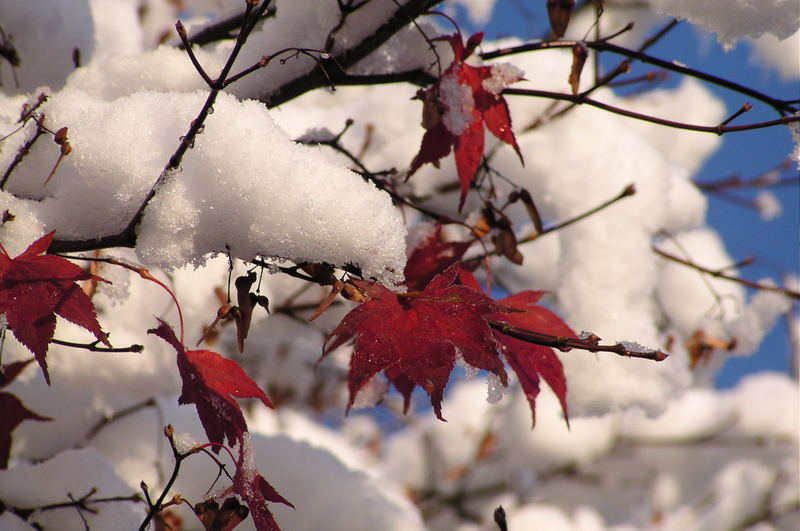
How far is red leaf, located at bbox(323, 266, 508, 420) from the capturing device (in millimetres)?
643

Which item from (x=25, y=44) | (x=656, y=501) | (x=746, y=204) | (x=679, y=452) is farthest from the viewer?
(x=656, y=501)

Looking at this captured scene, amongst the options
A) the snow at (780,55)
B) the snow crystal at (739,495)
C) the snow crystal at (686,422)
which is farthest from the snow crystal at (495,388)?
the snow crystal at (686,422)

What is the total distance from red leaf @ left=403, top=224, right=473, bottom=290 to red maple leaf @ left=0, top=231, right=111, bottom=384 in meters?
0.49

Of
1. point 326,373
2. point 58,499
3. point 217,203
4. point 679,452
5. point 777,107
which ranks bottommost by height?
point 58,499

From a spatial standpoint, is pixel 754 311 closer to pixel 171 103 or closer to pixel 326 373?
pixel 171 103

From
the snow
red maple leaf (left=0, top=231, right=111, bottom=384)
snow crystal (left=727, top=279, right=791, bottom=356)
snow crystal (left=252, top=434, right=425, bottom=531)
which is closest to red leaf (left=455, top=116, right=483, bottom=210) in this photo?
red maple leaf (left=0, top=231, right=111, bottom=384)

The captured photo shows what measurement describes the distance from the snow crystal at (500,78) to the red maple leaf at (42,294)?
58 cm

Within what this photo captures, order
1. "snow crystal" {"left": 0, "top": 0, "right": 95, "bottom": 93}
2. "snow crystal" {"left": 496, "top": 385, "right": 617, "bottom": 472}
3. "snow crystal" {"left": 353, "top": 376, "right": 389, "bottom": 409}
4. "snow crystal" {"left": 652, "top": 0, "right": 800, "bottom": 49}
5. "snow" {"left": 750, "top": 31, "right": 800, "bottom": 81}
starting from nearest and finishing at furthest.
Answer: "snow crystal" {"left": 652, "top": 0, "right": 800, "bottom": 49} < "snow crystal" {"left": 353, "top": 376, "right": 389, "bottom": 409} < "snow crystal" {"left": 0, "top": 0, "right": 95, "bottom": 93} < "snow" {"left": 750, "top": 31, "right": 800, "bottom": 81} < "snow crystal" {"left": 496, "top": 385, "right": 617, "bottom": 472}

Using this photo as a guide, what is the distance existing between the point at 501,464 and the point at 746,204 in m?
1.50

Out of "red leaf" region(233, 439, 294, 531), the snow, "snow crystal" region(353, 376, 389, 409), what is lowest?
"red leaf" region(233, 439, 294, 531)

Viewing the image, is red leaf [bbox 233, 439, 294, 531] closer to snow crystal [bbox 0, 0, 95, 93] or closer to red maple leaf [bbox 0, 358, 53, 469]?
red maple leaf [bbox 0, 358, 53, 469]

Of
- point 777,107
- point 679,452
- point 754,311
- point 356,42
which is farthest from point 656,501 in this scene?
point 356,42

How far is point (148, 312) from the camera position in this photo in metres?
1.24

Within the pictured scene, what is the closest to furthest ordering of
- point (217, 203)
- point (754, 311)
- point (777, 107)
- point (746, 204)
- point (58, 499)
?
point (217, 203) → point (777, 107) → point (58, 499) → point (754, 311) → point (746, 204)
